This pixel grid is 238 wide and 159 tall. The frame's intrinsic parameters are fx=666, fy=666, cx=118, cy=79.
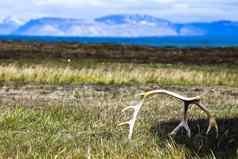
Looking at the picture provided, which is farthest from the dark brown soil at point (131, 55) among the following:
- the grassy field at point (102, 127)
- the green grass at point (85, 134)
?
the green grass at point (85, 134)

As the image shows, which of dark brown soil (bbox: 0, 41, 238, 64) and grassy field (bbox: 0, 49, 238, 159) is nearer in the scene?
grassy field (bbox: 0, 49, 238, 159)

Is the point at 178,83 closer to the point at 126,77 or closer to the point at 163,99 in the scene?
the point at 126,77

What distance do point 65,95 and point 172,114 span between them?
654 cm

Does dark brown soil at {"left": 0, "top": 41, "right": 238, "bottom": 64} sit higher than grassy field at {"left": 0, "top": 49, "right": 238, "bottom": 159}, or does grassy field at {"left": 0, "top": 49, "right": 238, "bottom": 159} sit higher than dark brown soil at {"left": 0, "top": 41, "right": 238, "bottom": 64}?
grassy field at {"left": 0, "top": 49, "right": 238, "bottom": 159}

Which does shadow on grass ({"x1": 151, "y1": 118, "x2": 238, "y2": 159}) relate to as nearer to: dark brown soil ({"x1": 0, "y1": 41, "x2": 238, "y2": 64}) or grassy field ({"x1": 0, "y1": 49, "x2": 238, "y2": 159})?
grassy field ({"x1": 0, "y1": 49, "x2": 238, "y2": 159})

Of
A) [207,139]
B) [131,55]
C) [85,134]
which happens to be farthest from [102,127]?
[131,55]

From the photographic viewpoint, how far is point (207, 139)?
376 inches

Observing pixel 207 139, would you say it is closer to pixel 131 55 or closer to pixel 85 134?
pixel 85 134

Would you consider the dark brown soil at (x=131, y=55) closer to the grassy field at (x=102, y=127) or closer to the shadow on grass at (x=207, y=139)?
the grassy field at (x=102, y=127)

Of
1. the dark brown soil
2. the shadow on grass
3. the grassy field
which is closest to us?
the grassy field

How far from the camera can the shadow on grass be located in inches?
340

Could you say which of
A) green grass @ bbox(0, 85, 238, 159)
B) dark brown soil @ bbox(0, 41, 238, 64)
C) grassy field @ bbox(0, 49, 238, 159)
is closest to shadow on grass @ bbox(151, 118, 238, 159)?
grassy field @ bbox(0, 49, 238, 159)

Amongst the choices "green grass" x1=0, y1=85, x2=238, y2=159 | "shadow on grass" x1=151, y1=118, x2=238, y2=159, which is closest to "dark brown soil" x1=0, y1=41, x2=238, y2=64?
"green grass" x1=0, y1=85, x2=238, y2=159

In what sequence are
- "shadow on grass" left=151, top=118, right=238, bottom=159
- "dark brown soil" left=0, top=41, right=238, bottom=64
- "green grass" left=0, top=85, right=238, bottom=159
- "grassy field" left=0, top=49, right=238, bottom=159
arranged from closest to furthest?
"green grass" left=0, top=85, right=238, bottom=159
"grassy field" left=0, top=49, right=238, bottom=159
"shadow on grass" left=151, top=118, right=238, bottom=159
"dark brown soil" left=0, top=41, right=238, bottom=64
